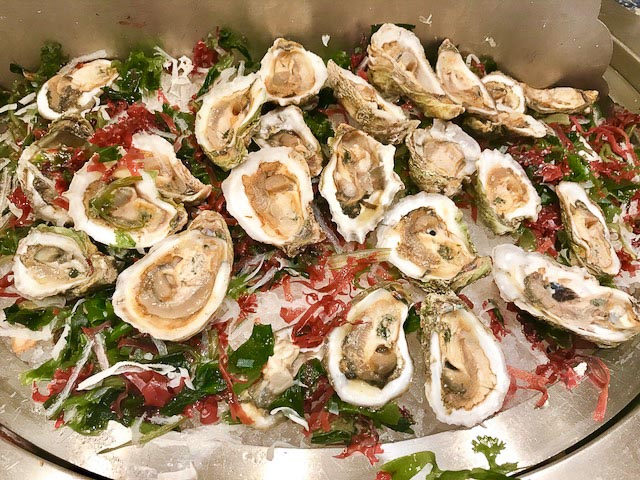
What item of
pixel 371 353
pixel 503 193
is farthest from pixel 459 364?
pixel 503 193

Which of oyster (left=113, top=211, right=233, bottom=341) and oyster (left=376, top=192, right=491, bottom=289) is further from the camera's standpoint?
oyster (left=376, top=192, right=491, bottom=289)

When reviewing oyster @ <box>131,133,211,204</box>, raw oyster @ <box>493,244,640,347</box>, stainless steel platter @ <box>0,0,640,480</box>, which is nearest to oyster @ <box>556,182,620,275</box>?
raw oyster @ <box>493,244,640,347</box>

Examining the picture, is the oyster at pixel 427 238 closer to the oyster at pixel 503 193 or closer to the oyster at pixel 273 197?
the oyster at pixel 503 193

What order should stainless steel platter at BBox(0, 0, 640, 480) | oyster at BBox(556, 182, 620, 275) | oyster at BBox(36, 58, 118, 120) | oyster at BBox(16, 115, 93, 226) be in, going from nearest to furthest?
stainless steel platter at BBox(0, 0, 640, 480) → oyster at BBox(16, 115, 93, 226) → oyster at BBox(556, 182, 620, 275) → oyster at BBox(36, 58, 118, 120)

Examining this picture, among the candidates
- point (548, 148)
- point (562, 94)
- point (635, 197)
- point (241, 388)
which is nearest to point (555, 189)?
point (548, 148)

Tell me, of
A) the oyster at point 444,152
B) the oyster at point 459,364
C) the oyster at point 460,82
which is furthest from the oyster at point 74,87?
the oyster at point 459,364

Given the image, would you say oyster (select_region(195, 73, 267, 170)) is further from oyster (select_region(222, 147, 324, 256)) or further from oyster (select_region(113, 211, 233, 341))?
oyster (select_region(113, 211, 233, 341))

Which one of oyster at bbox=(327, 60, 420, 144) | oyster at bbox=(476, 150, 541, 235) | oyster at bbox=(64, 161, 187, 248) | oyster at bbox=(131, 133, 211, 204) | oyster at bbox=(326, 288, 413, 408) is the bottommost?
oyster at bbox=(326, 288, 413, 408)

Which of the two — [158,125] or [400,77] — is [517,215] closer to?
[400,77]
